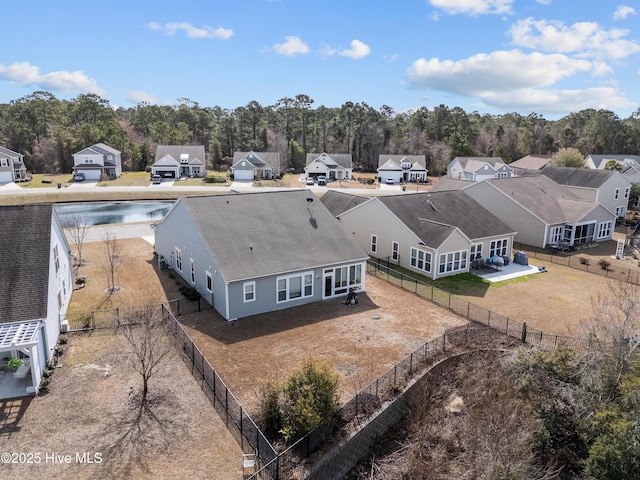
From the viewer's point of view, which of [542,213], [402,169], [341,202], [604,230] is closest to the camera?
[542,213]

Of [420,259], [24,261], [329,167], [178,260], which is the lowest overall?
[420,259]

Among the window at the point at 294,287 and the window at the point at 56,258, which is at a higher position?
the window at the point at 56,258

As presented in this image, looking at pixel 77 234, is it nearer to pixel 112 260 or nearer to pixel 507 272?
pixel 112 260

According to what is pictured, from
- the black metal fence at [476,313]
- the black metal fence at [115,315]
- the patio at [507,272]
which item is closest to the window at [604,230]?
the patio at [507,272]

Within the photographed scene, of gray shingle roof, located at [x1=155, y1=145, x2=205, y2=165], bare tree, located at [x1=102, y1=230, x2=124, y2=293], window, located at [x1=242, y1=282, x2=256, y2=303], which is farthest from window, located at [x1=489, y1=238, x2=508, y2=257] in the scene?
gray shingle roof, located at [x1=155, y1=145, x2=205, y2=165]

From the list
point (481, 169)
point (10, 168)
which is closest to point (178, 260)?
point (10, 168)

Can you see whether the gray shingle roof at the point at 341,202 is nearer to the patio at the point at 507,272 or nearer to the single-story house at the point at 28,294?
the patio at the point at 507,272
